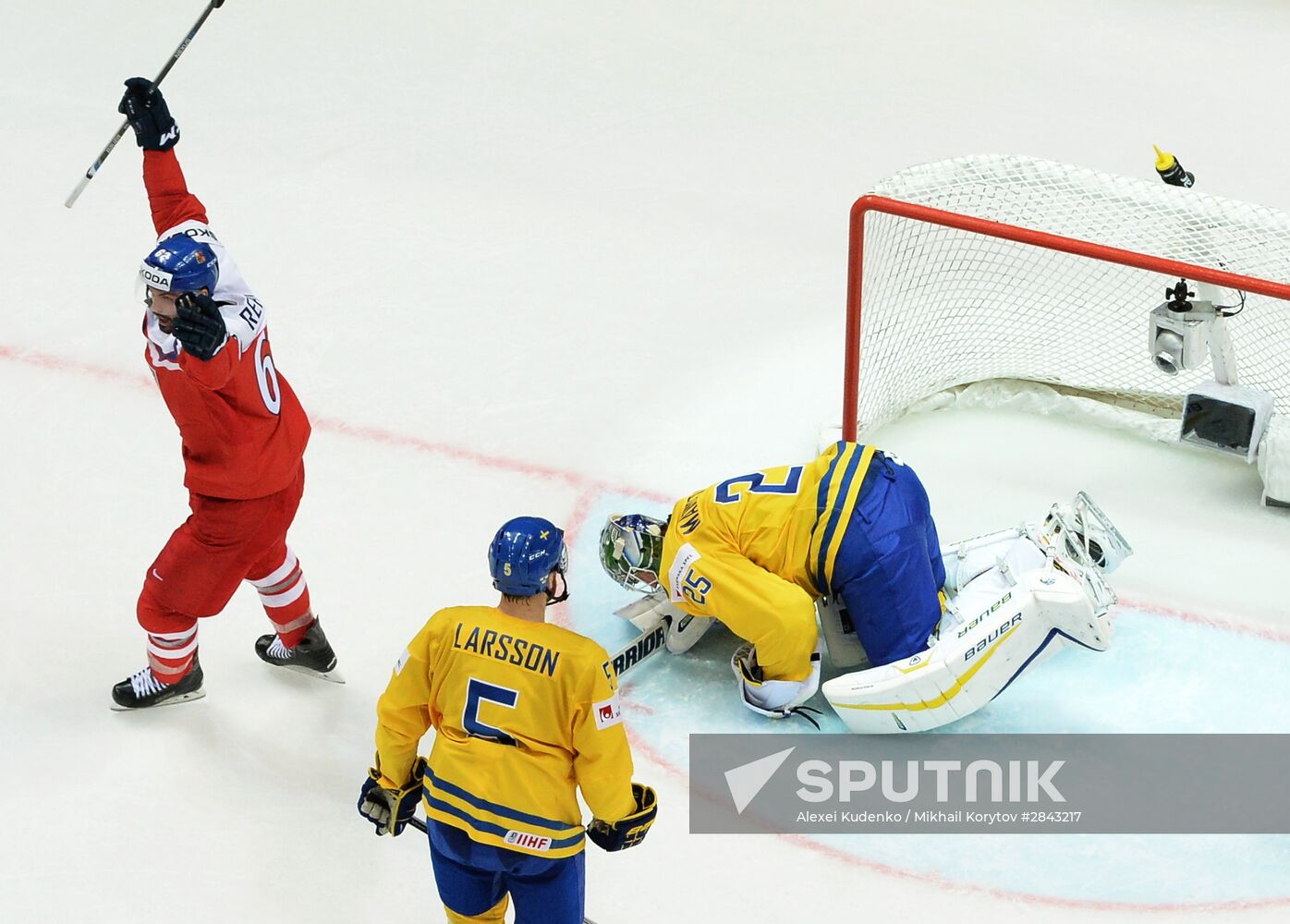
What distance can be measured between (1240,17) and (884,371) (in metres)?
3.33

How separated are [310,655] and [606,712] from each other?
4.69 feet

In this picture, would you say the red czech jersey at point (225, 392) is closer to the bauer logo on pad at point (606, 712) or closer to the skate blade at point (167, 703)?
the skate blade at point (167, 703)

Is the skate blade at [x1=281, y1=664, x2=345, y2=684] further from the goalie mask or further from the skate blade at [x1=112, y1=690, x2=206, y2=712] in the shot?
the goalie mask

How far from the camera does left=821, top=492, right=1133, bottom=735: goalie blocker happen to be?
3662mm

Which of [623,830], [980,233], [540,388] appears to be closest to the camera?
[623,830]

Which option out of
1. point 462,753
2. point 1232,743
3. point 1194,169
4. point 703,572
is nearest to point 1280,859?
point 1232,743

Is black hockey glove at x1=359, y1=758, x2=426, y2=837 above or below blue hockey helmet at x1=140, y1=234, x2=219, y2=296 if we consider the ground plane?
below

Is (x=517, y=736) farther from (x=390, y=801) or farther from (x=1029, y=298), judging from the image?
(x=1029, y=298)

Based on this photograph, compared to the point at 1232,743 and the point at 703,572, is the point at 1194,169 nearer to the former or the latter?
the point at 1232,743

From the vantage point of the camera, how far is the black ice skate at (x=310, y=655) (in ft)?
13.3

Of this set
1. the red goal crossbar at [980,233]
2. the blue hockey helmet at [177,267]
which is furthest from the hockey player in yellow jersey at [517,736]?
the red goal crossbar at [980,233]

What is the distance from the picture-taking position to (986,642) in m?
3.67

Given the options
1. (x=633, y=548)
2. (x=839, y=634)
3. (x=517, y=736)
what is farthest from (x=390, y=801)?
(x=839, y=634)

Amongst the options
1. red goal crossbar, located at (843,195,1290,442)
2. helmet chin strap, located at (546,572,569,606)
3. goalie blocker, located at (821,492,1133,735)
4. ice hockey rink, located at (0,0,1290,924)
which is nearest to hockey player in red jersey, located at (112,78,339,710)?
ice hockey rink, located at (0,0,1290,924)
